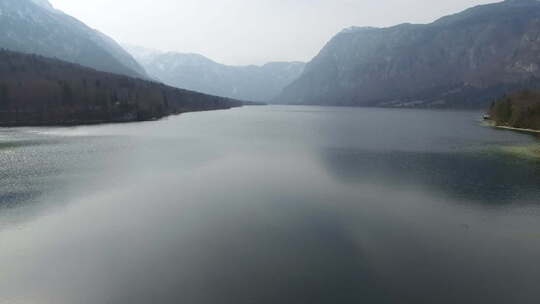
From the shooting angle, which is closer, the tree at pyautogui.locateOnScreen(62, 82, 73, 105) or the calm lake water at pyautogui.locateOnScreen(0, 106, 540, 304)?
the calm lake water at pyautogui.locateOnScreen(0, 106, 540, 304)

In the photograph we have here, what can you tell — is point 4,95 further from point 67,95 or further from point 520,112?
point 520,112

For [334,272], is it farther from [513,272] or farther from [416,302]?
[513,272]

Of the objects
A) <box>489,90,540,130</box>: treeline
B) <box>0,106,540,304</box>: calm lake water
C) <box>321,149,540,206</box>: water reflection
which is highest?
<box>489,90,540,130</box>: treeline

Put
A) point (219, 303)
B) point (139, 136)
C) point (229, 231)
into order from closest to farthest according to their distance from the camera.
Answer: point (219, 303)
point (229, 231)
point (139, 136)

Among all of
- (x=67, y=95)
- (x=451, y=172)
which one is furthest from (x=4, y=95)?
(x=451, y=172)

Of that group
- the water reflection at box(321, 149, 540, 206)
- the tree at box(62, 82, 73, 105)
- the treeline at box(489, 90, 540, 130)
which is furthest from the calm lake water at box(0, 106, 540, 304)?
the tree at box(62, 82, 73, 105)

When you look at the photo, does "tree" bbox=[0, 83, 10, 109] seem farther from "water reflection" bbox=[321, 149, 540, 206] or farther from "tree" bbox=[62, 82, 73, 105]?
"water reflection" bbox=[321, 149, 540, 206]

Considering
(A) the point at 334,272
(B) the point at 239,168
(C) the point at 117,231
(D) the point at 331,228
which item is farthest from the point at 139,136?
(A) the point at 334,272
